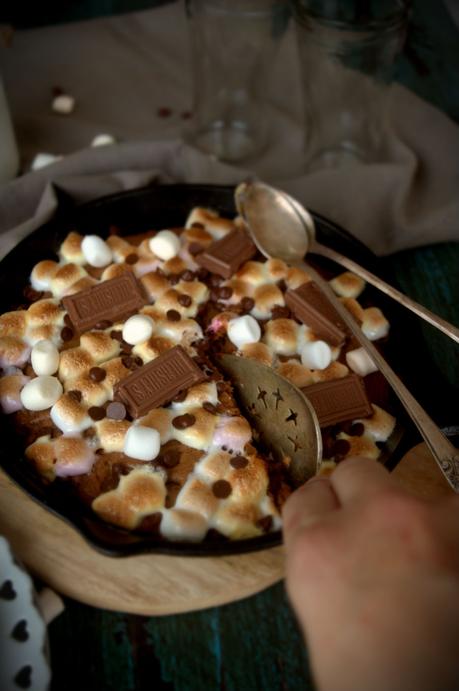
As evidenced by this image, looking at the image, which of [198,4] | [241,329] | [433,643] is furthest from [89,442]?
[198,4]

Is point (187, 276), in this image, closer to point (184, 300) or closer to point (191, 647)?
point (184, 300)

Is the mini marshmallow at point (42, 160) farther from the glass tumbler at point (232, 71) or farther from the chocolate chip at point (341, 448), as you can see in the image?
the chocolate chip at point (341, 448)

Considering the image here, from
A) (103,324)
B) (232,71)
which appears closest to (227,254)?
(103,324)

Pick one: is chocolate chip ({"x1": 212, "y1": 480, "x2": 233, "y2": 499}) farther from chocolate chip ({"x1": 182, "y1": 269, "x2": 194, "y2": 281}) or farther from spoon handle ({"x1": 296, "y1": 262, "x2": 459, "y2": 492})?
chocolate chip ({"x1": 182, "y1": 269, "x2": 194, "y2": 281})

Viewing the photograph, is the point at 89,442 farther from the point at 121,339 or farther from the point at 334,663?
the point at 334,663

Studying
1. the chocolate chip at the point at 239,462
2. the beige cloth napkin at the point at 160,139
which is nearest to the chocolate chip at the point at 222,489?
the chocolate chip at the point at 239,462

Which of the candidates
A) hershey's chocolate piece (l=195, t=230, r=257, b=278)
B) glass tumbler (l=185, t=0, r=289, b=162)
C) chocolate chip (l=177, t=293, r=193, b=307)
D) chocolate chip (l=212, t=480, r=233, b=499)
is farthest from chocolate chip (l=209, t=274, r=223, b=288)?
glass tumbler (l=185, t=0, r=289, b=162)

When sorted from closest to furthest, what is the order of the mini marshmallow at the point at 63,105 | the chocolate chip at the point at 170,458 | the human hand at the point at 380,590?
the human hand at the point at 380,590 < the chocolate chip at the point at 170,458 < the mini marshmallow at the point at 63,105
